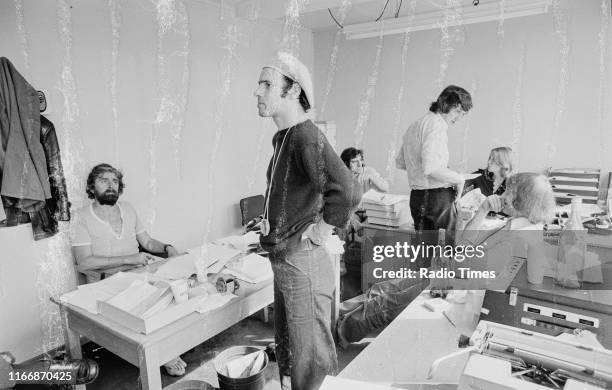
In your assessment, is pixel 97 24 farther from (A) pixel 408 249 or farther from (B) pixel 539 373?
(B) pixel 539 373

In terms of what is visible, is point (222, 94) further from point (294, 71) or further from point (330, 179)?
point (330, 179)

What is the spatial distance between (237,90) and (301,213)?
9.05ft

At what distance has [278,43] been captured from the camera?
432cm

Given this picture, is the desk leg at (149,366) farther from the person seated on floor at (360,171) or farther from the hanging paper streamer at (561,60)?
the hanging paper streamer at (561,60)

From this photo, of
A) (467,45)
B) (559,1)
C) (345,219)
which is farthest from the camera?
(467,45)

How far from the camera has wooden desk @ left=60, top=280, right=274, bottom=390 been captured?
1347 millimetres

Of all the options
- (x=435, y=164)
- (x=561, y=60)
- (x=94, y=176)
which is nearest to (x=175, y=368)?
(x=94, y=176)

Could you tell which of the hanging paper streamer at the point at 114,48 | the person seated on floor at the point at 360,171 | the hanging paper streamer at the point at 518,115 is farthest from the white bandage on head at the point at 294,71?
the hanging paper streamer at the point at 518,115

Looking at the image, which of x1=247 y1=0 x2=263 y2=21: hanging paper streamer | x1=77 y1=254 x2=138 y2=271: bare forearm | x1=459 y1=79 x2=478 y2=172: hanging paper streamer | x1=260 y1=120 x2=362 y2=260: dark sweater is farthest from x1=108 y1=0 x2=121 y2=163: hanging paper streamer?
x1=459 y1=79 x2=478 y2=172: hanging paper streamer

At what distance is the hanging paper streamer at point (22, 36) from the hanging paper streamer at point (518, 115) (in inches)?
162

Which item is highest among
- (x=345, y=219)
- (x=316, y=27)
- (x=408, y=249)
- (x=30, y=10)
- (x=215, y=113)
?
(x=316, y=27)

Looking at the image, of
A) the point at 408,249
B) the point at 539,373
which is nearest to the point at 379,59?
the point at 408,249

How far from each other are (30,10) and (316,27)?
10.5 ft

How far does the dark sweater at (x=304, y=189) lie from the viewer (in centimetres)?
137
